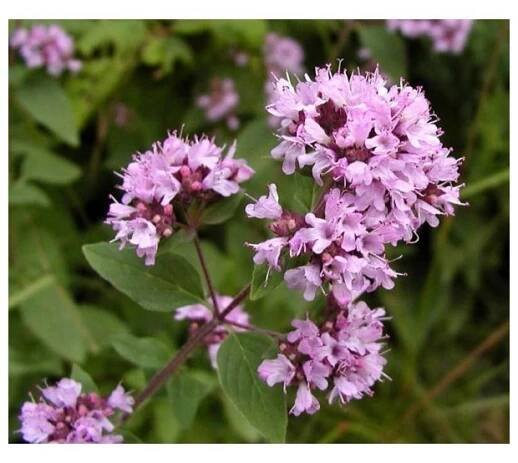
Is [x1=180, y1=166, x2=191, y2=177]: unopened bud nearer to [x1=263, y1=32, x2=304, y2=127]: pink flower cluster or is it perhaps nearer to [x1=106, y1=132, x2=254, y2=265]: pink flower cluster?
[x1=106, y1=132, x2=254, y2=265]: pink flower cluster

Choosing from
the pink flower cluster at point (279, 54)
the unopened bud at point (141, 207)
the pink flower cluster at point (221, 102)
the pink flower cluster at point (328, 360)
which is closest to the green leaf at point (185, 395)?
the pink flower cluster at point (328, 360)

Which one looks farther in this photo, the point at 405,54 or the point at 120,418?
the point at 405,54

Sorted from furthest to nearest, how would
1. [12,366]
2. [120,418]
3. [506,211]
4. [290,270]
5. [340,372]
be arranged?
[506,211] < [12,366] < [120,418] < [340,372] < [290,270]

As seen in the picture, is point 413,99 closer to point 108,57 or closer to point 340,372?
point 340,372

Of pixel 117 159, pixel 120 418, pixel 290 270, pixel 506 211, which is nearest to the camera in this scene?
pixel 290 270

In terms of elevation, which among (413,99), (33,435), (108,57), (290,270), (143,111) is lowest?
(33,435)

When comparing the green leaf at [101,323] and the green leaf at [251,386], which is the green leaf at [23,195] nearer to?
the green leaf at [101,323]

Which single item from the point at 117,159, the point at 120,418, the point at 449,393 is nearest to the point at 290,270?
the point at 120,418
